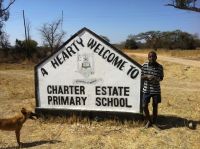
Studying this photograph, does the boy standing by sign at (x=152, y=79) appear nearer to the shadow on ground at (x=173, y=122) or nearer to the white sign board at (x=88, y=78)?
the white sign board at (x=88, y=78)

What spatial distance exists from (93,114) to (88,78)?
0.84 meters

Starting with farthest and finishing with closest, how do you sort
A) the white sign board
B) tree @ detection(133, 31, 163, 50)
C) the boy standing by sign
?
tree @ detection(133, 31, 163, 50)
the white sign board
the boy standing by sign

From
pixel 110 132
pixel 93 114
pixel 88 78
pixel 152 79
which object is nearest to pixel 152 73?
pixel 152 79

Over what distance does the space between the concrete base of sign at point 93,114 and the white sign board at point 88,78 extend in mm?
85

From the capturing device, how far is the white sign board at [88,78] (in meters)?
9.38

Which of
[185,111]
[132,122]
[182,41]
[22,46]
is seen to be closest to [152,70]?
[132,122]

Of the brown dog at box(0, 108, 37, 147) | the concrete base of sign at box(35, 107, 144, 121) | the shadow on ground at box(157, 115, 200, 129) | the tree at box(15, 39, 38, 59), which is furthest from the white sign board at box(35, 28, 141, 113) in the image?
the tree at box(15, 39, 38, 59)

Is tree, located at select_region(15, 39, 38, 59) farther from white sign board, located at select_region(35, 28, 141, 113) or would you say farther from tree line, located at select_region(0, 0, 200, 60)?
white sign board, located at select_region(35, 28, 141, 113)

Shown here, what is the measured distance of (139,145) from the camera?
25.6ft

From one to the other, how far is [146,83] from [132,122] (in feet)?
3.17

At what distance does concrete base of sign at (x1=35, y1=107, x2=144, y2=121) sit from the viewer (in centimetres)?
927

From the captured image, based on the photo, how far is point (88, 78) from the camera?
31.7 ft

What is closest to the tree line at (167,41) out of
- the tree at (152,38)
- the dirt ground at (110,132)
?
the tree at (152,38)

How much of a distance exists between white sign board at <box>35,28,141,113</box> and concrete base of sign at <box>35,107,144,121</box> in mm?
85
